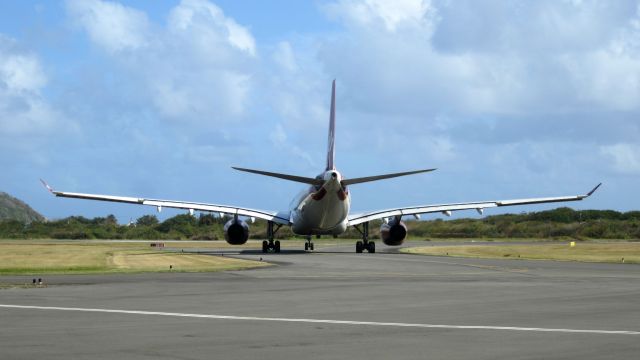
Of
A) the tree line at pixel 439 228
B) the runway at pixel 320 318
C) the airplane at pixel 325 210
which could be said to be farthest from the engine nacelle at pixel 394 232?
the tree line at pixel 439 228

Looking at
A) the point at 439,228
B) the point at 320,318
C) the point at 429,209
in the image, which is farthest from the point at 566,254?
the point at 439,228

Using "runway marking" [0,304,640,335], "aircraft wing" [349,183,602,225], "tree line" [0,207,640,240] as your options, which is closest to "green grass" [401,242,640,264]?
"aircraft wing" [349,183,602,225]

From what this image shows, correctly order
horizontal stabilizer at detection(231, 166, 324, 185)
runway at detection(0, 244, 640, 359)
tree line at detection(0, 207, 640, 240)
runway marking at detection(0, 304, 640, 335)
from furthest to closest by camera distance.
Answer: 1. tree line at detection(0, 207, 640, 240)
2. horizontal stabilizer at detection(231, 166, 324, 185)
3. runway marking at detection(0, 304, 640, 335)
4. runway at detection(0, 244, 640, 359)

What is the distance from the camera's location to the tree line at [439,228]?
107 m

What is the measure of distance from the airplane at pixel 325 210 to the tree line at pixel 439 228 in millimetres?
40346

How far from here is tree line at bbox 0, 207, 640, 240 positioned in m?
107

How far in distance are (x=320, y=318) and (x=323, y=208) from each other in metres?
37.7

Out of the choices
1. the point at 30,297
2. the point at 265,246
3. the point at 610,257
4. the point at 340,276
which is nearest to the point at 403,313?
the point at 30,297

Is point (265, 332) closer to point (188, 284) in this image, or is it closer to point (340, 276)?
point (188, 284)

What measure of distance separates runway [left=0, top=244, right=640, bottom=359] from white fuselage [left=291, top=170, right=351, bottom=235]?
→ 22.4 m

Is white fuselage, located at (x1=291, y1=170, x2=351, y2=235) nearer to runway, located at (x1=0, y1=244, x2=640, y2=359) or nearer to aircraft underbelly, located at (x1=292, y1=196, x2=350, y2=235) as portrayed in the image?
aircraft underbelly, located at (x1=292, y1=196, x2=350, y2=235)

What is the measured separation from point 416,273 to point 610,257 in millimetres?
21183

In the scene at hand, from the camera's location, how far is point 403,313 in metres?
17.8

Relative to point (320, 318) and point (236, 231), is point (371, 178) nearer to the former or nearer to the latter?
point (236, 231)
